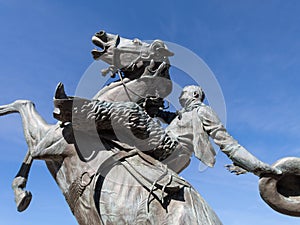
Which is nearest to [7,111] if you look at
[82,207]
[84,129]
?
[84,129]

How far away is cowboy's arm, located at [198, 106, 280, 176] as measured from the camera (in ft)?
14.9

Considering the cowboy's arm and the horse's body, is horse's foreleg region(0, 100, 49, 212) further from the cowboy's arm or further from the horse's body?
the cowboy's arm

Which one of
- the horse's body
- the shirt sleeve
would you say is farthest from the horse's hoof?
the shirt sleeve

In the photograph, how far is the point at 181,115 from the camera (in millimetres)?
5211

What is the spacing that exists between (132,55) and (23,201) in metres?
1.98

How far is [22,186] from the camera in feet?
16.8

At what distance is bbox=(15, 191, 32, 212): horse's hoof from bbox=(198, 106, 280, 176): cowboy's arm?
2.02 meters

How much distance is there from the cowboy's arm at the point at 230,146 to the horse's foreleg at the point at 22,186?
1996 millimetres

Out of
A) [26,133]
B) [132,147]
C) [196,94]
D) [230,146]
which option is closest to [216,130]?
[230,146]

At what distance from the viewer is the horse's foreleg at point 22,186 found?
5.00 meters

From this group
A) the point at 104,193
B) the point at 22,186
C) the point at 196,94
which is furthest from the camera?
the point at 196,94

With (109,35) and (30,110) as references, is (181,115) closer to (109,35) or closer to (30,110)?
(109,35)

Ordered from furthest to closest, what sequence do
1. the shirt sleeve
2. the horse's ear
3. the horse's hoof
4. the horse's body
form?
the horse's ear → the horse's hoof → the shirt sleeve → the horse's body

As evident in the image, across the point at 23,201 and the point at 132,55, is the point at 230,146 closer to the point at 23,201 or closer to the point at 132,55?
the point at 132,55
